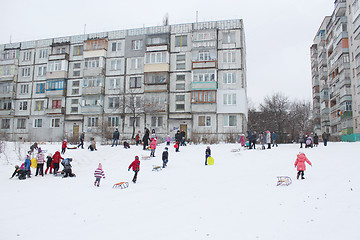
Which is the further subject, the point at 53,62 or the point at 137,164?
the point at 53,62

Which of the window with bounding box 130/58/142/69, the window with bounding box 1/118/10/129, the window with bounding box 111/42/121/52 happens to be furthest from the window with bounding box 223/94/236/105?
the window with bounding box 1/118/10/129

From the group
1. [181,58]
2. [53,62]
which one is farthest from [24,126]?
[181,58]

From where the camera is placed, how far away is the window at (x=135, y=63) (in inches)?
1731

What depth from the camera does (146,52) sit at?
141 ft

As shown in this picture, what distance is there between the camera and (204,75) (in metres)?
40.7

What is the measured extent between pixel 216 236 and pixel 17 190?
32.9ft

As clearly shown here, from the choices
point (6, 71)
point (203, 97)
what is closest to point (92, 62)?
point (6, 71)

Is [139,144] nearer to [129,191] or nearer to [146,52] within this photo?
[146,52]

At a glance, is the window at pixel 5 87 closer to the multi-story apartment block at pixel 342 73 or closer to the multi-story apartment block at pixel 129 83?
the multi-story apartment block at pixel 129 83

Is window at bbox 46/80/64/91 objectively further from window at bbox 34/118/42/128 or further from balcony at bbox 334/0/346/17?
balcony at bbox 334/0/346/17

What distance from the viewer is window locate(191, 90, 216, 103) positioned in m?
40.1

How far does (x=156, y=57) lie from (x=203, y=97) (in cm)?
910

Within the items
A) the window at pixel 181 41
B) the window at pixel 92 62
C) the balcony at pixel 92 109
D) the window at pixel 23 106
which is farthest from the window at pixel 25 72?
the window at pixel 181 41

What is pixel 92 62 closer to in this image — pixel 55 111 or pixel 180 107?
pixel 55 111
